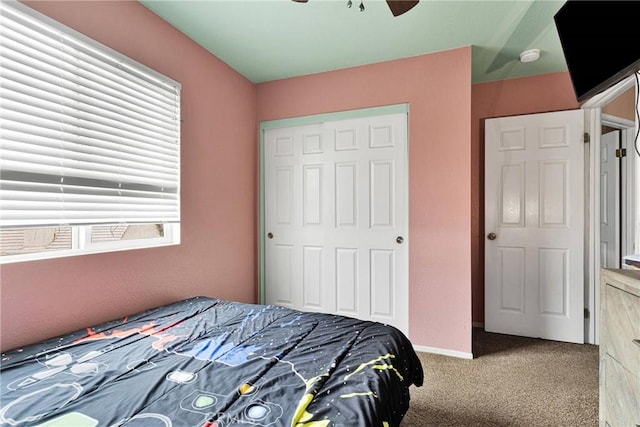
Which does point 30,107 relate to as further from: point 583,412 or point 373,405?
point 583,412

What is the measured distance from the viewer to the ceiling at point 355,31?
77.2 inches

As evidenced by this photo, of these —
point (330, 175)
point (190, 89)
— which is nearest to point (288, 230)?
point (330, 175)

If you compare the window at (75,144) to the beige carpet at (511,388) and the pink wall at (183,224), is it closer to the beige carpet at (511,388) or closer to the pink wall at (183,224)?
the pink wall at (183,224)

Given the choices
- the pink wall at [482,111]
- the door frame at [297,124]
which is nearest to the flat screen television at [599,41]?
the door frame at [297,124]

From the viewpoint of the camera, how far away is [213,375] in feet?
3.54

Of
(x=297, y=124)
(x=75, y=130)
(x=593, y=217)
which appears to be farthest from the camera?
(x=297, y=124)

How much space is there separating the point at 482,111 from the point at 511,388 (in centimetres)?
251

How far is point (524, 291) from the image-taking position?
2.84 meters

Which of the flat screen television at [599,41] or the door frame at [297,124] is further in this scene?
the door frame at [297,124]

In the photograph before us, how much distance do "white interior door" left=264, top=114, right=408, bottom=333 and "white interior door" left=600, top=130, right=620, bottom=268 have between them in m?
1.85

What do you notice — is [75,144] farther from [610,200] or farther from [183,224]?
[610,200]

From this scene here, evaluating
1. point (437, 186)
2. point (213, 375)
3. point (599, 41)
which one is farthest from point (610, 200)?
point (213, 375)

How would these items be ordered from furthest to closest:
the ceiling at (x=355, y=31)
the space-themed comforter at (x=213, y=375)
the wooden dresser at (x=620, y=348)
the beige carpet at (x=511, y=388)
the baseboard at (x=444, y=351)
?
1. the baseboard at (x=444, y=351)
2. the ceiling at (x=355, y=31)
3. the beige carpet at (x=511, y=388)
4. the wooden dresser at (x=620, y=348)
5. the space-themed comforter at (x=213, y=375)

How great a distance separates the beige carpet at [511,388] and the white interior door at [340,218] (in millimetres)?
631
